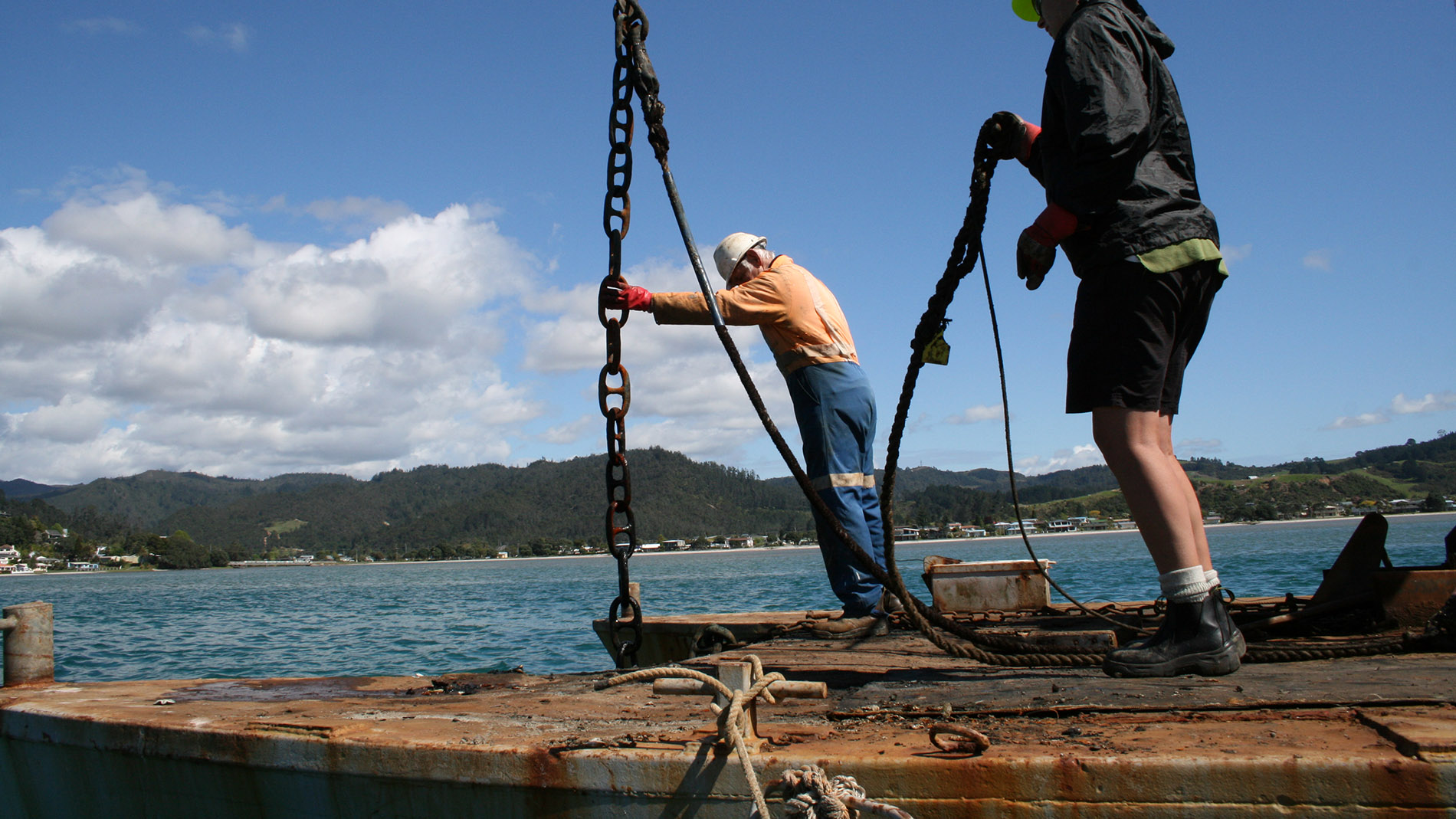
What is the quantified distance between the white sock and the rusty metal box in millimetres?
2479

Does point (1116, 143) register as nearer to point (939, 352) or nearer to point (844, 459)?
point (939, 352)

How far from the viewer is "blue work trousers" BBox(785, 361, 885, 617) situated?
4.27 meters

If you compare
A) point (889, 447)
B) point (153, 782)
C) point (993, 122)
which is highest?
point (993, 122)

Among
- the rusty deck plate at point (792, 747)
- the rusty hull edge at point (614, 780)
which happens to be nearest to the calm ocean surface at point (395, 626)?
the rusty deck plate at point (792, 747)

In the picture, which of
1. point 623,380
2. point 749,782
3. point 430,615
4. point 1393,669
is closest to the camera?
point 749,782

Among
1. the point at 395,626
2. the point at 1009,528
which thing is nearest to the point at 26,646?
the point at 395,626

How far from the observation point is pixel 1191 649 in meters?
2.43

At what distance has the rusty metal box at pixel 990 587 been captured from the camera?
194 inches

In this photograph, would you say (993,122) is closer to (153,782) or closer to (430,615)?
(153,782)

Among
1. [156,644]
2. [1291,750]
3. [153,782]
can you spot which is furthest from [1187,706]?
[156,644]

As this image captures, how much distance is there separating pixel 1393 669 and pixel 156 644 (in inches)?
894

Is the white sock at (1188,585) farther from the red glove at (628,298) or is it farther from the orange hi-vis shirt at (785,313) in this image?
the red glove at (628,298)

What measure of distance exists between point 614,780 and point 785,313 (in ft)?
9.33

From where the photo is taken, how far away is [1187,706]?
6.48 ft
